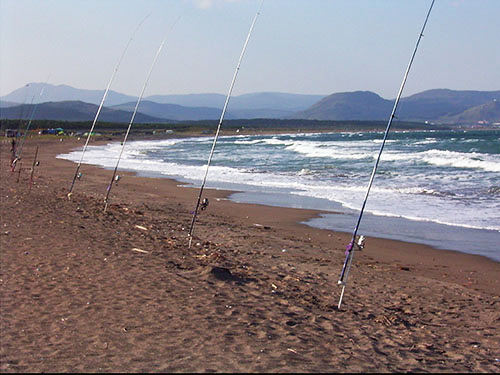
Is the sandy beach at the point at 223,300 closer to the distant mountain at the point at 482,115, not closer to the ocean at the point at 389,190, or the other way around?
the ocean at the point at 389,190

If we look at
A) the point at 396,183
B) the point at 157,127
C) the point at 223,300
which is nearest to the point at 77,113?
the point at 157,127

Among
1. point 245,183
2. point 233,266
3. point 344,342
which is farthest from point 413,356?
point 245,183

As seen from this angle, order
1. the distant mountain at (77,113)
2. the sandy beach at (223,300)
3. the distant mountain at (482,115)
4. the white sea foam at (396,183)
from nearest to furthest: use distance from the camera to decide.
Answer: the sandy beach at (223,300), the white sea foam at (396,183), the distant mountain at (77,113), the distant mountain at (482,115)

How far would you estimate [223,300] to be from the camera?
524 cm

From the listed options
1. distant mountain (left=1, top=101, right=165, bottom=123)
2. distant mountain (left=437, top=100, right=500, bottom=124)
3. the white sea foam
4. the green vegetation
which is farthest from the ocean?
distant mountain (left=437, top=100, right=500, bottom=124)

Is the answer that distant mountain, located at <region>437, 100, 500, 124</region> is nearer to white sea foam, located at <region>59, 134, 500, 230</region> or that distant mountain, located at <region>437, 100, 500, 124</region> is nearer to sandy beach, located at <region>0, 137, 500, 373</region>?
white sea foam, located at <region>59, 134, 500, 230</region>

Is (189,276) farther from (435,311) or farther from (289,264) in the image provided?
(435,311)

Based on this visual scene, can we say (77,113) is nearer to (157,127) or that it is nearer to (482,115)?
(157,127)

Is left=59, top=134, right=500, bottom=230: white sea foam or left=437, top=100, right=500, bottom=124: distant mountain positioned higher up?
left=437, top=100, right=500, bottom=124: distant mountain

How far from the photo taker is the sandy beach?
12.9 feet

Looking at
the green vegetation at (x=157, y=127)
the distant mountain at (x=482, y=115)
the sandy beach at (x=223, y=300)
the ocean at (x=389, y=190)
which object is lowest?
the sandy beach at (x=223, y=300)

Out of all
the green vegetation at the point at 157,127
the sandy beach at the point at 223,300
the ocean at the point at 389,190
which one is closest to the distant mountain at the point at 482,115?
the green vegetation at the point at 157,127

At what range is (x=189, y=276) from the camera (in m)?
5.96

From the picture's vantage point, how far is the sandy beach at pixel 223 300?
3.94m
